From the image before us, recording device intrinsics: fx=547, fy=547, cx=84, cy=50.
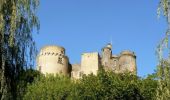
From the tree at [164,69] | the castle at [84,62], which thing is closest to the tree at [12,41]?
the tree at [164,69]

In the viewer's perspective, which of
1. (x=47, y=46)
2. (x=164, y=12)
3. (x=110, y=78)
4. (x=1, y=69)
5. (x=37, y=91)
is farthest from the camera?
(x=47, y=46)

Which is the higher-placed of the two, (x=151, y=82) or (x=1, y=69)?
(x=151, y=82)

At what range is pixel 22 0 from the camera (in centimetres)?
1833

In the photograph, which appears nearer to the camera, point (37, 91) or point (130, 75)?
point (130, 75)

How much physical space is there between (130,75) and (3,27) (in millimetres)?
48418

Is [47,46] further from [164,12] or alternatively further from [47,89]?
[164,12]

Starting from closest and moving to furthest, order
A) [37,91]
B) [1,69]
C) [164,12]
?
[164,12] → [1,69] → [37,91]

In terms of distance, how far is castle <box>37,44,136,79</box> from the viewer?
112 m

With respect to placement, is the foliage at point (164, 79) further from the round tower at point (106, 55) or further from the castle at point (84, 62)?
the round tower at point (106, 55)

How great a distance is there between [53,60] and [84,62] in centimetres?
649

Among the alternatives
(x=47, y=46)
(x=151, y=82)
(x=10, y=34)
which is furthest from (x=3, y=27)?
(x=47, y=46)

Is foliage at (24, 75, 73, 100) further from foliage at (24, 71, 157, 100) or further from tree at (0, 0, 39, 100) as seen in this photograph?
tree at (0, 0, 39, 100)

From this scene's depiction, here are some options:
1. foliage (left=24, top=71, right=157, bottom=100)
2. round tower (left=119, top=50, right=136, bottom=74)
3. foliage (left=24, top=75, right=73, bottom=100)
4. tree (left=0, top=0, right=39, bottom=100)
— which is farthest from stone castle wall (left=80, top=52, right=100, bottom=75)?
tree (left=0, top=0, right=39, bottom=100)

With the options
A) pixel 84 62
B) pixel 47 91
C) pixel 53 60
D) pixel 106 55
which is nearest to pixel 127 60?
pixel 106 55
